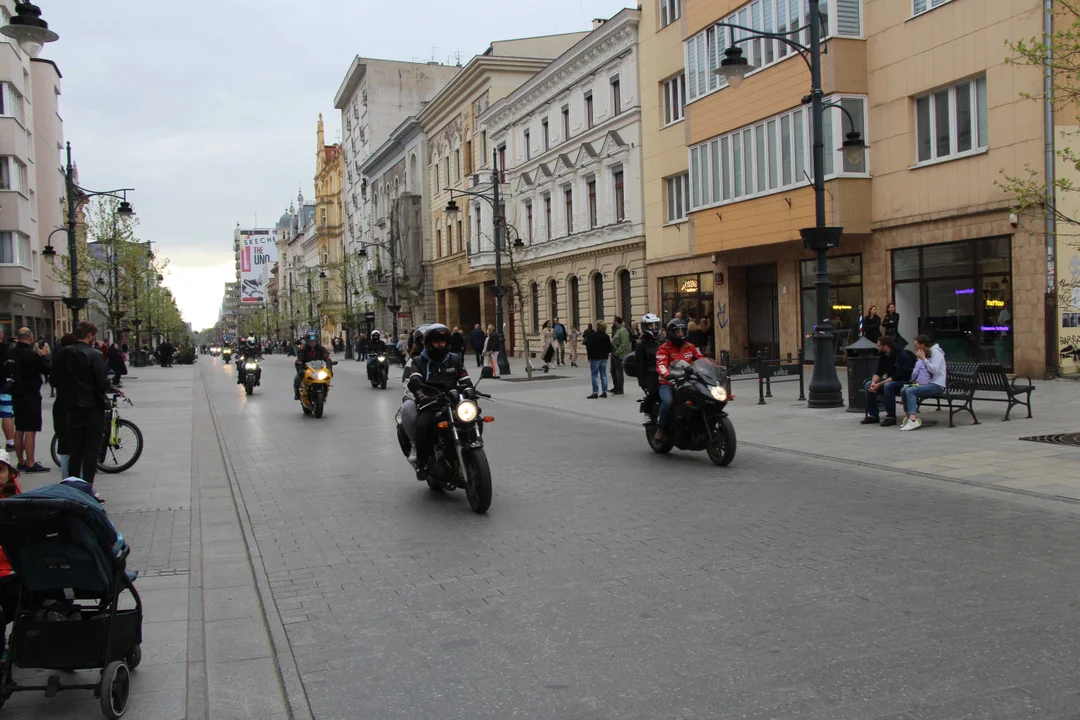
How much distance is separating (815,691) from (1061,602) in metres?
1.97

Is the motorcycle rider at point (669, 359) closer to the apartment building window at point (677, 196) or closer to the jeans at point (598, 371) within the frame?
the jeans at point (598, 371)

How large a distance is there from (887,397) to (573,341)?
22.3 m

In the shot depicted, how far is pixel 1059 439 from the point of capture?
35.6 feet

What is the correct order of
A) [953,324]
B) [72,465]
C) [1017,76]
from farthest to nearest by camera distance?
1. [953,324]
2. [1017,76]
3. [72,465]

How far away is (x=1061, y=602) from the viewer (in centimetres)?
508

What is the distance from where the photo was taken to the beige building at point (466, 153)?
45938 millimetres

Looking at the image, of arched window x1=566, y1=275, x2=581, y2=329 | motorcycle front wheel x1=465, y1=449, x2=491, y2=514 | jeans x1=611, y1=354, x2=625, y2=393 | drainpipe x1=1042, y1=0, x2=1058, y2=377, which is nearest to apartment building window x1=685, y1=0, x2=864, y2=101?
drainpipe x1=1042, y1=0, x2=1058, y2=377

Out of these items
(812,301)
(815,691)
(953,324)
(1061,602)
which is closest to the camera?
(815,691)

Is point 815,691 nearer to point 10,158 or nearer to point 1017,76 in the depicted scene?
point 1017,76

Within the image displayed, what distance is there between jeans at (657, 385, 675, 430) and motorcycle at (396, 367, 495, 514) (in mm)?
2995

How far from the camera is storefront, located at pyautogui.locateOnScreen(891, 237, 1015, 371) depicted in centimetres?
1905

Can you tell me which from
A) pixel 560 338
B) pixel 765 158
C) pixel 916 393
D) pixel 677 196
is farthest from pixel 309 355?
pixel 560 338

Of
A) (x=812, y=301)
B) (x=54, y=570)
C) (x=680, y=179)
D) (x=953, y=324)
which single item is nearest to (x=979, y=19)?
(x=953, y=324)

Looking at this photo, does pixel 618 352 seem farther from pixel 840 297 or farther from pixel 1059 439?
pixel 1059 439
